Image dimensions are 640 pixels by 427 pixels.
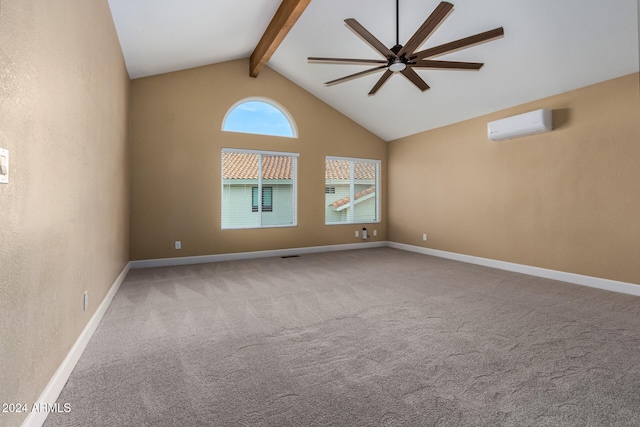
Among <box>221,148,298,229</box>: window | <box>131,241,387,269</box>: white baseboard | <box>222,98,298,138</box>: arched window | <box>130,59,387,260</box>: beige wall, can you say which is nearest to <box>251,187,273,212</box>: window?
<box>221,148,298,229</box>: window

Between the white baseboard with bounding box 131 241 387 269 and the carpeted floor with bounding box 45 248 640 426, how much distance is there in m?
1.19

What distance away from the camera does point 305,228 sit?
6.20 m

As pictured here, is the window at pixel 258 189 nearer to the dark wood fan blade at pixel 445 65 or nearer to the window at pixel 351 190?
the window at pixel 351 190

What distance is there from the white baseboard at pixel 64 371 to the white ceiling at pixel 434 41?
3043 mm

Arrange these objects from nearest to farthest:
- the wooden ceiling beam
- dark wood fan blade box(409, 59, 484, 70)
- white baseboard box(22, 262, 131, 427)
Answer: white baseboard box(22, 262, 131, 427)
dark wood fan blade box(409, 59, 484, 70)
the wooden ceiling beam

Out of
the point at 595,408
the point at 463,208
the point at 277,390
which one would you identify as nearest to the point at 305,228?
the point at 463,208

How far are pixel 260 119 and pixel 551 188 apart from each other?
5.02m

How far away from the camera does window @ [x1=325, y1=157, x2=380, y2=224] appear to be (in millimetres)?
6570

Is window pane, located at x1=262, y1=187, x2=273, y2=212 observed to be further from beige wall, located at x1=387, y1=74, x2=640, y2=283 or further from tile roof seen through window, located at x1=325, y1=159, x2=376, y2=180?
beige wall, located at x1=387, y1=74, x2=640, y2=283

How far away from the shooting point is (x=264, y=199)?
19.1 ft

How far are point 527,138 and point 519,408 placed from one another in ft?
13.9

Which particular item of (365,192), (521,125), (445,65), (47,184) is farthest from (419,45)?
(365,192)

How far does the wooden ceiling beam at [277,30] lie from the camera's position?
3510 millimetres

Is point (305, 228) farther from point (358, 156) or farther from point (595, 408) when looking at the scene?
point (595, 408)
